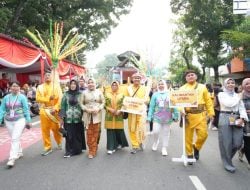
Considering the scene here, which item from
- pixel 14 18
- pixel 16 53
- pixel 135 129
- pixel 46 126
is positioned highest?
pixel 14 18

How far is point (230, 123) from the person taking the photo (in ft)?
23.1

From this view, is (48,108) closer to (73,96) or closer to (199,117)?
(73,96)

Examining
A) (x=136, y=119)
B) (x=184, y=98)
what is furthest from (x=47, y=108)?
(x=184, y=98)

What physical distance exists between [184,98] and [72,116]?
8.37 feet

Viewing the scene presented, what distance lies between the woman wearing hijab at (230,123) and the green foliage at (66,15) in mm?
17813

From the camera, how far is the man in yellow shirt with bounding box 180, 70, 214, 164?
7.52 metres

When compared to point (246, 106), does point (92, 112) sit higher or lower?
lower

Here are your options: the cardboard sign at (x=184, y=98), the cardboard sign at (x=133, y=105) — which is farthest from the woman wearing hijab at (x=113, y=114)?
the cardboard sign at (x=184, y=98)

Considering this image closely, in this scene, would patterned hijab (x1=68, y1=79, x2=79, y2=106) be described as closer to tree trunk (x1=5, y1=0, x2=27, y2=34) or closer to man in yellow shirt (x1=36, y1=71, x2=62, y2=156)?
man in yellow shirt (x1=36, y1=71, x2=62, y2=156)

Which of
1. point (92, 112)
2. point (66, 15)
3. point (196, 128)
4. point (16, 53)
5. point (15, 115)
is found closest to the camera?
point (196, 128)

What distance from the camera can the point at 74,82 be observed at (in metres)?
8.57

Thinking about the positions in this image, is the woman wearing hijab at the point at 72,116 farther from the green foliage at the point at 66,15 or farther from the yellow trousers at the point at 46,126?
the green foliage at the point at 66,15

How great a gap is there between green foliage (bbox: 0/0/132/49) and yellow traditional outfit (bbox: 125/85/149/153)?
1537 cm

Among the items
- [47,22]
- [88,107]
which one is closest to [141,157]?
[88,107]
